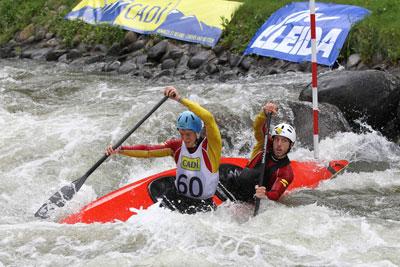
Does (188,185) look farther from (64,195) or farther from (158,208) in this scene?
(64,195)

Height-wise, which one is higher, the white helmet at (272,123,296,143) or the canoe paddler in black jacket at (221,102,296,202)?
the white helmet at (272,123,296,143)

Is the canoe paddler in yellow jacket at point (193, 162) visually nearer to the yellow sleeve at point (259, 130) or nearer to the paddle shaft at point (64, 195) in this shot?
the paddle shaft at point (64, 195)

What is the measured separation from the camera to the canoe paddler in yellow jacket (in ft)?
17.7

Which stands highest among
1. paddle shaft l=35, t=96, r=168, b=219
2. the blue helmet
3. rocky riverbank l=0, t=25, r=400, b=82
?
the blue helmet

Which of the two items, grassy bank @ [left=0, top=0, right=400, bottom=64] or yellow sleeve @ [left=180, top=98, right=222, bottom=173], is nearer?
yellow sleeve @ [left=180, top=98, right=222, bottom=173]

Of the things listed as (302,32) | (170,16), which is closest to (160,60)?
(170,16)

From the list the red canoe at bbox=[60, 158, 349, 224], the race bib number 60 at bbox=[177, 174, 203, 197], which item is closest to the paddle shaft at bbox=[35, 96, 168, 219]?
the red canoe at bbox=[60, 158, 349, 224]

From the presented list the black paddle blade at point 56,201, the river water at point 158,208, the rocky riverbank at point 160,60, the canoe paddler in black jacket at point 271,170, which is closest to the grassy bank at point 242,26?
the rocky riverbank at point 160,60

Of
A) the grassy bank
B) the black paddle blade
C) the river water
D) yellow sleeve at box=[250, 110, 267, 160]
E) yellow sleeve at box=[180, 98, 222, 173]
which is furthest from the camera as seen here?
the grassy bank

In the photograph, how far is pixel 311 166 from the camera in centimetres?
702

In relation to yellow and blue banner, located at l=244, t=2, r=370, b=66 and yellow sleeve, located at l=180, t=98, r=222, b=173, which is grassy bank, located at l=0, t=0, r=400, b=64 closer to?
yellow and blue banner, located at l=244, t=2, r=370, b=66

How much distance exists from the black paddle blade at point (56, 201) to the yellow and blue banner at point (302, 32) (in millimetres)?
5592

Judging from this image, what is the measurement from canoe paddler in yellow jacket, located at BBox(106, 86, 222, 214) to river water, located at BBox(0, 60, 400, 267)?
19 centimetres

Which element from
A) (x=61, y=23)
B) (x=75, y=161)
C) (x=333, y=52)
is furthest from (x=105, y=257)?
(x=61, y=23)
